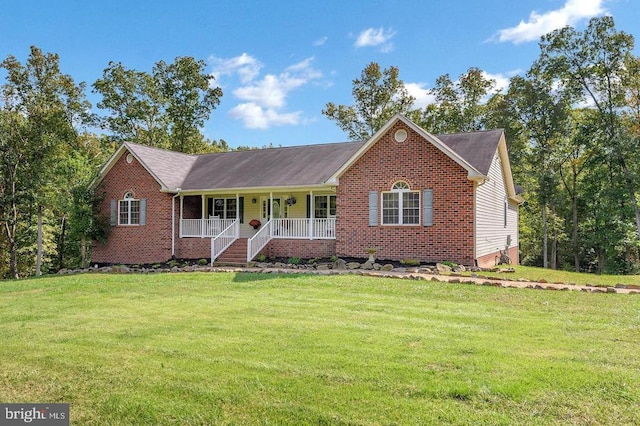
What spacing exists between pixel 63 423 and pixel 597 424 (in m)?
4.44

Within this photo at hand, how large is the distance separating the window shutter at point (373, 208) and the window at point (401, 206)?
253mm

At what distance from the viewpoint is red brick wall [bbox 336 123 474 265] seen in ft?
50.2

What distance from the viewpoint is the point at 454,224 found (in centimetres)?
1538

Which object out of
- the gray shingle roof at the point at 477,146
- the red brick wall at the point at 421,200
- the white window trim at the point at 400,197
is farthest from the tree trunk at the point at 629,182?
the white window trim at the point at 400,197

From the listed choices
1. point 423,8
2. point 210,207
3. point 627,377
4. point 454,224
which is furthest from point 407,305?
point 210,207

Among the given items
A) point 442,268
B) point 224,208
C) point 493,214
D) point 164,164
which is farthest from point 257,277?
point 164,164

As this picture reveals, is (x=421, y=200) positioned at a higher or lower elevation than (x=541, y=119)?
lower

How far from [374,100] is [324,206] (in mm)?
18572

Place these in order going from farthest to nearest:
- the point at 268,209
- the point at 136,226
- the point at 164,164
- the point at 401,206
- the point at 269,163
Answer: the point at 164,164 → the point at 269,163 → the point at 268,209 → the point at 136,226 → the point at 401,206

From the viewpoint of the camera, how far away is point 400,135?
16234mm

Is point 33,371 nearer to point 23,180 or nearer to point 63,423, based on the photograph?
point 63,423

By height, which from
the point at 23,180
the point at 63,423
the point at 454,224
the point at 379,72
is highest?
the point at 379,72

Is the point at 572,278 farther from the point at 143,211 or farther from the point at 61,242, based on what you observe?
the point at 61,242

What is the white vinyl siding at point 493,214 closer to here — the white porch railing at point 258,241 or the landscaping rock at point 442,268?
the landscaping rock at point 442,268
